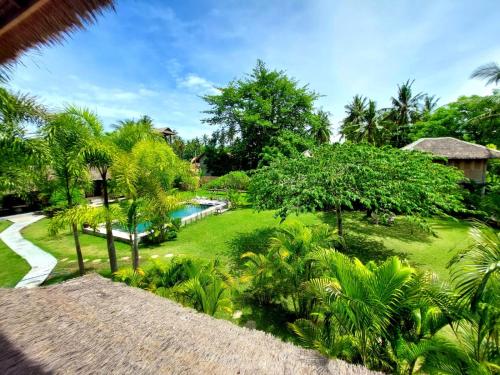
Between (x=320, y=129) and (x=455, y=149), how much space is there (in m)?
21.0

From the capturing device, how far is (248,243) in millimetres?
10531

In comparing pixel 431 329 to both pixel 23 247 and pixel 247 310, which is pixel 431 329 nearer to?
pixel 247 310

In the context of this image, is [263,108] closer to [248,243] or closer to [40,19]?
[248,243]

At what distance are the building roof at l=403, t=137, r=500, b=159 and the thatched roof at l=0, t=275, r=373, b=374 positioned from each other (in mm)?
18638

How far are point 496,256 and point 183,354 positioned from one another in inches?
135

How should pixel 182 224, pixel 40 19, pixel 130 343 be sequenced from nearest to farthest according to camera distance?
pixel 40 19 → pixel 130 343 → pixel 182 224

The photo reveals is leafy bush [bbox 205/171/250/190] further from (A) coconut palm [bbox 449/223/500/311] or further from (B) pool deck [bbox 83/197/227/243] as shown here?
(A) coconut palm [bbox 449/223/500/311]

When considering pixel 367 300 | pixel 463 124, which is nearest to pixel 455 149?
pixel 463 124

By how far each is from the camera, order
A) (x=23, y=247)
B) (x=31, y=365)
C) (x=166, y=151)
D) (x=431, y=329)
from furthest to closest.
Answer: (x=23, y=247) → (x=166, y=151) → (x=431, y=329) → (x=31, y=365)

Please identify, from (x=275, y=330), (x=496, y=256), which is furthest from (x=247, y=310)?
(x=496, y=256)

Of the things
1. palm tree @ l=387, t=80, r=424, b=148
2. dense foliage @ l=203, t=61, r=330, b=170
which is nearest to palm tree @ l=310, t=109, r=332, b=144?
dense foliage @ l=203, t=61, r=330, b=170

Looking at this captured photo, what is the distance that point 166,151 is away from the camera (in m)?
7.92

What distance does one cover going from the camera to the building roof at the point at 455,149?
51.4ft

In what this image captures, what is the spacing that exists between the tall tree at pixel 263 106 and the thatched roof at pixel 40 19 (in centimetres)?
2514
